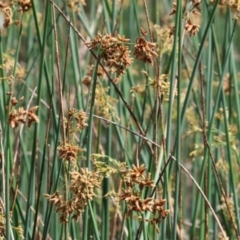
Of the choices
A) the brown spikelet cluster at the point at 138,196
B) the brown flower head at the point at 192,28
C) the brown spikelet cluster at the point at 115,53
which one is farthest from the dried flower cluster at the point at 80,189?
the brown flower head at the point at 192,28

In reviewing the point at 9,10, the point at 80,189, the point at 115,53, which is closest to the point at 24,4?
the point at 9,10

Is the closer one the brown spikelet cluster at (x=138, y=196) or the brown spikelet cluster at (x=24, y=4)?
the brown spikelet cluster at (x=138, y=196)

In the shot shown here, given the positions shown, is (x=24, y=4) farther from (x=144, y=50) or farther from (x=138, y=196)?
(x=138, y=196)

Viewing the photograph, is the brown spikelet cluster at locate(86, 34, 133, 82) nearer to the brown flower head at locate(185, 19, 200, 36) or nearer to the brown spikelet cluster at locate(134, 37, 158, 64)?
the brown spikelet cluster at locate(134, 37, 158, 64)

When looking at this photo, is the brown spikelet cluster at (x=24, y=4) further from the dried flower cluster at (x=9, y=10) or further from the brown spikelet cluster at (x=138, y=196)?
the brown spikelet cluster at (x=138, y=196)

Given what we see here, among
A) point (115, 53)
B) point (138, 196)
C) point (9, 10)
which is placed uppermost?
point (9, 10)

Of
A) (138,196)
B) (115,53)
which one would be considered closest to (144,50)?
(115,53)

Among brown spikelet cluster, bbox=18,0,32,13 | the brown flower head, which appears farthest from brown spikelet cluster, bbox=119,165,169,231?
brown spikelet cluster, bbox=18,0,32,13

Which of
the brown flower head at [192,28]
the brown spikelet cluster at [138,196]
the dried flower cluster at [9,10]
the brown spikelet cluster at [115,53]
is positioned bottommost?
the brown spikelet cluster at [138,196]

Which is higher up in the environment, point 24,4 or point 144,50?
point 24,4

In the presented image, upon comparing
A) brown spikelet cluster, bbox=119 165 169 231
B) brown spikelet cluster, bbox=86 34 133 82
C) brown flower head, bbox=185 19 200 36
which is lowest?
brown spikelet cluster, bbox=119 165 169 231

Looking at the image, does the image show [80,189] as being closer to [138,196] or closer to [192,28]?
[138,196]

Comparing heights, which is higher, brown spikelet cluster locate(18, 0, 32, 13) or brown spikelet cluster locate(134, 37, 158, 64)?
brown spikelet cluster locate(18, 0, 32, 13)

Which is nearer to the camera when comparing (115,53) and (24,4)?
(115,53)
